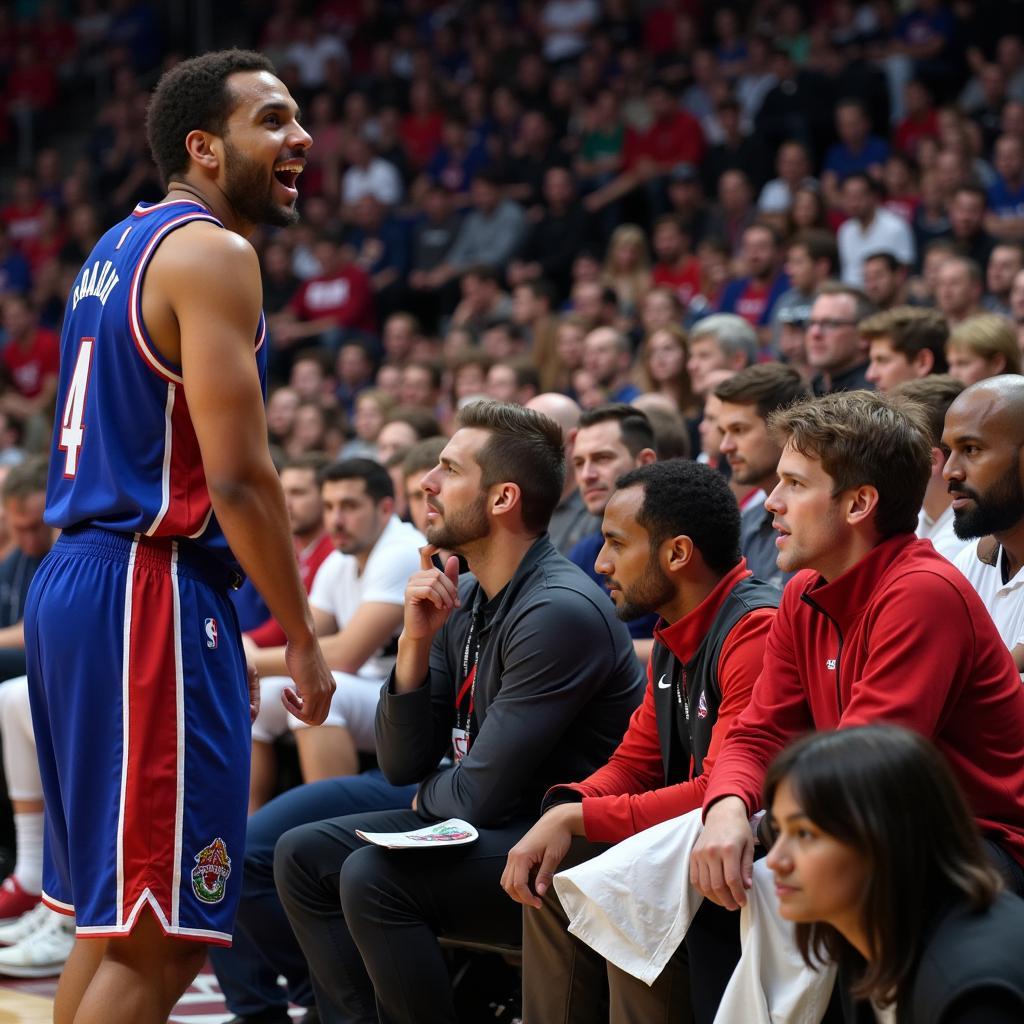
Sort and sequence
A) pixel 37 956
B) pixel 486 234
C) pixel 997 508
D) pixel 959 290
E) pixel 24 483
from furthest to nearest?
1. pixel 486 234
2. pixel 959 290
3. pixel 24 483
4. pixel 37 956
5. pixel 997 508

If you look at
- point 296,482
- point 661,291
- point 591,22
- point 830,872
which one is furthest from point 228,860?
point 591,22

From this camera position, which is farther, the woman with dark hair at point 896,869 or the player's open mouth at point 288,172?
the player's open mouth at point 288,172

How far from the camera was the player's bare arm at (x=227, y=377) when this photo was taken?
2803 mm

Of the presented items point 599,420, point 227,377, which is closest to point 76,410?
point 227,377

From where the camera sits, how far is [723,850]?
279 centimetres

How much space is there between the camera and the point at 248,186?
3080 mm

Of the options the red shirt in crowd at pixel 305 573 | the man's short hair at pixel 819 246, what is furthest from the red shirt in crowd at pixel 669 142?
the red shirt in crowd at pixel 305 573

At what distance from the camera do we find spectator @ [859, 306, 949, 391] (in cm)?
563

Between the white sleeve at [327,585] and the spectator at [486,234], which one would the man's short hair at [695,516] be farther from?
the spectator at [486,234]

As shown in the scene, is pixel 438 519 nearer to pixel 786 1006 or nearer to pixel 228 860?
pixel 228 860

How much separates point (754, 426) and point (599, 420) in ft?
1.82

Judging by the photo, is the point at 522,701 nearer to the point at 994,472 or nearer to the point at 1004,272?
the point at 994,472

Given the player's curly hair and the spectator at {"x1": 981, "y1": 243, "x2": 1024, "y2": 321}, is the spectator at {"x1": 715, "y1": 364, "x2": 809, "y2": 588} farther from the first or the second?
the spectator at {"x1": 981, "y1": 243, "x2": 1024, "y2": 321}

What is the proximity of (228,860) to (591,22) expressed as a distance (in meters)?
12.6
